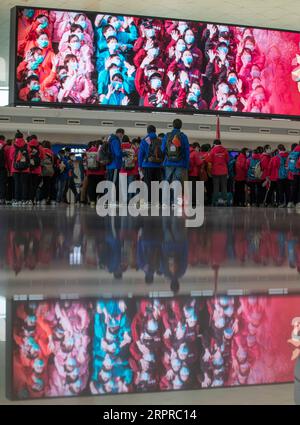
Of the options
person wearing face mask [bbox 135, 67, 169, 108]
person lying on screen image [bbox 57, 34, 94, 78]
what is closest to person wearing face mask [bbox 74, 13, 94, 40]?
person lying on screen image [bbox 57, 34, 94, 78]

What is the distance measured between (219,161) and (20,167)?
4.70 metres

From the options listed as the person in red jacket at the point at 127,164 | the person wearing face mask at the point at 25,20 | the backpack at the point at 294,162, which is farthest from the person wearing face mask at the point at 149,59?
the person in red jacket at the point at 127,164

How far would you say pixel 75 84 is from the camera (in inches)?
1111

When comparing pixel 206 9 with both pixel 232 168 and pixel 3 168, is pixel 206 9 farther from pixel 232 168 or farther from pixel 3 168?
pixel 3 168

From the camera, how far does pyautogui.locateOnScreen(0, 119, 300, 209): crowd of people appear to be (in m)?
15.7

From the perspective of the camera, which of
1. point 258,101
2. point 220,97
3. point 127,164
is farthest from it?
point 258,101

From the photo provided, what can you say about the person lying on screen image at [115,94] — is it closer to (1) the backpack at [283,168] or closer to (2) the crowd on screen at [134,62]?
(2) the crowd on screen at [134,62]

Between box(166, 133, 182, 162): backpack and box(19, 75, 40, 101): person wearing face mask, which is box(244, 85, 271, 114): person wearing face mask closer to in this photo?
box(19, 75, 40, 101): person wearing face mask

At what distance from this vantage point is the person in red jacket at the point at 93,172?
1759cm

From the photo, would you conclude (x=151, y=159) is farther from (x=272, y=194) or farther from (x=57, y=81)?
(x=57, y=81)

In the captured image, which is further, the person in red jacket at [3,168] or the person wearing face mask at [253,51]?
the person wearing face mask at [253,51]

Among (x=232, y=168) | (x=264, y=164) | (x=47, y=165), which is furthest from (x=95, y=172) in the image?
(x=264, y=164)

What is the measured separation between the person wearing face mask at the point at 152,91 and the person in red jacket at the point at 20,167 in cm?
1162

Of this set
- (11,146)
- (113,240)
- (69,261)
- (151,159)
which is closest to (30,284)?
(69,261)
